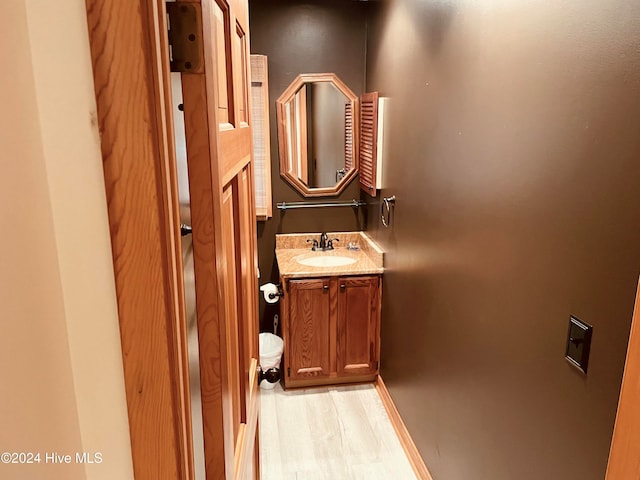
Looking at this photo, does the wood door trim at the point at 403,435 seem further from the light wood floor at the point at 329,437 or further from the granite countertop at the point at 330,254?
the granite countertop at the point at 330,254

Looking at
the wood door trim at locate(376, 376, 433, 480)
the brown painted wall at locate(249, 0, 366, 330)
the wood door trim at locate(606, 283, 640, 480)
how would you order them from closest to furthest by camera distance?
the wood door trim at locate(606, 283, 640, 480)
the wood door trim at locate(376, 376, 433, 480)
the brown painted wall at locate(249, 0, 366, 330)

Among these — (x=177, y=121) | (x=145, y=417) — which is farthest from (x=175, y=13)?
(x=145, y=417)

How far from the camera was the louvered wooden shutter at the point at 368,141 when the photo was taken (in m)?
2.95

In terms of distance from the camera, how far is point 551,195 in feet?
4.12

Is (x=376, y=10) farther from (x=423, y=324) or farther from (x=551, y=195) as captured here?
(x=551, y=195)

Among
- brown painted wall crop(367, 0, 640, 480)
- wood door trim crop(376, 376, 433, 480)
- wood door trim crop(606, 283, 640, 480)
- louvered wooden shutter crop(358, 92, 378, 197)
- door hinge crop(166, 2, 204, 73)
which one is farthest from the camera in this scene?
louvered wooden shutter crop(358, 92, 378, 197)

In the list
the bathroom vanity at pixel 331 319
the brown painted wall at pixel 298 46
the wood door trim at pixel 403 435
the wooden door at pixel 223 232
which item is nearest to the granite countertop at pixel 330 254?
the bathroom vanity at pixel 331 319

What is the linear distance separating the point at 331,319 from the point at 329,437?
693 millimetres

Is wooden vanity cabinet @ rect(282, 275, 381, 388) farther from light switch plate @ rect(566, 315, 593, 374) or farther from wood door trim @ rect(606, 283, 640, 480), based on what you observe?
wood door trim @ rect(606, 283, 640, 480)

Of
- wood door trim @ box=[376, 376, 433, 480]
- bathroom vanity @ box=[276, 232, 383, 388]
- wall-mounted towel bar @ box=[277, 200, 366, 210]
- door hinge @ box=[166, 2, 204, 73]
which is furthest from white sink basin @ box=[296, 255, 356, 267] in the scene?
door hinge @ box=[166, 2, 204, 73]

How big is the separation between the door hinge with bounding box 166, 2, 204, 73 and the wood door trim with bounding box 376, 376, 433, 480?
218 cm

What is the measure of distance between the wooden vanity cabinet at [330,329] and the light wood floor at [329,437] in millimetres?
141

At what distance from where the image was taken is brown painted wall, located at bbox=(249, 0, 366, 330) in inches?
123

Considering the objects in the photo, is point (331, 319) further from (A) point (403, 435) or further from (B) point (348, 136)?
(B) point (348, 136)
